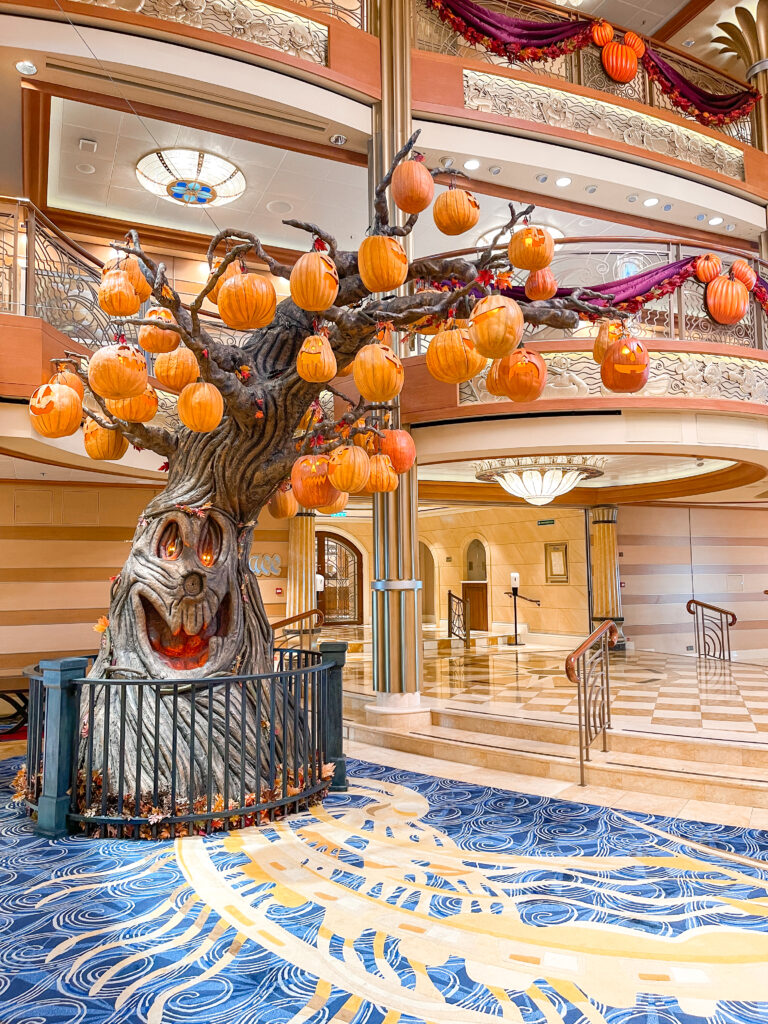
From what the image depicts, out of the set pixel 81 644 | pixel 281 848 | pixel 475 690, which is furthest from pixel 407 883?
pixel 81 644

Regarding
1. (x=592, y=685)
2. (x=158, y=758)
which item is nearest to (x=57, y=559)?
(x=158, y=758)

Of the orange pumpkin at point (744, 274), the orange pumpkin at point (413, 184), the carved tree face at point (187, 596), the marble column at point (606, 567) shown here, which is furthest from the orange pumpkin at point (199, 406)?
the marble column at point (606, 567)

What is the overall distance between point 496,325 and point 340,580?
47.1ft

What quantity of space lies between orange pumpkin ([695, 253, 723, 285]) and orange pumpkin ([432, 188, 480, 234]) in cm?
396

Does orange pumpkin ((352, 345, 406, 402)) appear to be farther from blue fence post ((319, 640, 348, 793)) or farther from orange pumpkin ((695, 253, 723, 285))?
orange pumpkin ((695, 253, 723, 285))

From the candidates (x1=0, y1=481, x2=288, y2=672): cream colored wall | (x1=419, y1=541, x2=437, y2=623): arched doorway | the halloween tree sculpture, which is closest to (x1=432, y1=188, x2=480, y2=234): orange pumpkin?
the halloween tree sculpture

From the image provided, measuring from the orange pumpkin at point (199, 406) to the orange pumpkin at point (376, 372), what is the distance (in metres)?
0.85

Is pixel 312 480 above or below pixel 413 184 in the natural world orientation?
below

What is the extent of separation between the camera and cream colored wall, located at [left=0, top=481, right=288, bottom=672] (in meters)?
9.46

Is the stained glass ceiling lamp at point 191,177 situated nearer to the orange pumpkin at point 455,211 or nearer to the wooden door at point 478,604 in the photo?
the orange pumpkin at point 455,211

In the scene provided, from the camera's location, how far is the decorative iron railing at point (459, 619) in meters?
14.3

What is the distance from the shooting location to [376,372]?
12.0 ft

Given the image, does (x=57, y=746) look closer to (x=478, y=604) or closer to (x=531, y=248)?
(x=531, y=248)

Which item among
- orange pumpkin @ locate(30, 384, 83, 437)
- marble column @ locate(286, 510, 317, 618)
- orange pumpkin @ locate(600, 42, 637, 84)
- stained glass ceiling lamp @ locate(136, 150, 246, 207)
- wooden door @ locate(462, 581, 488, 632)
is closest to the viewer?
orange pumpkin @ locate(30, 384, 83, 437)
